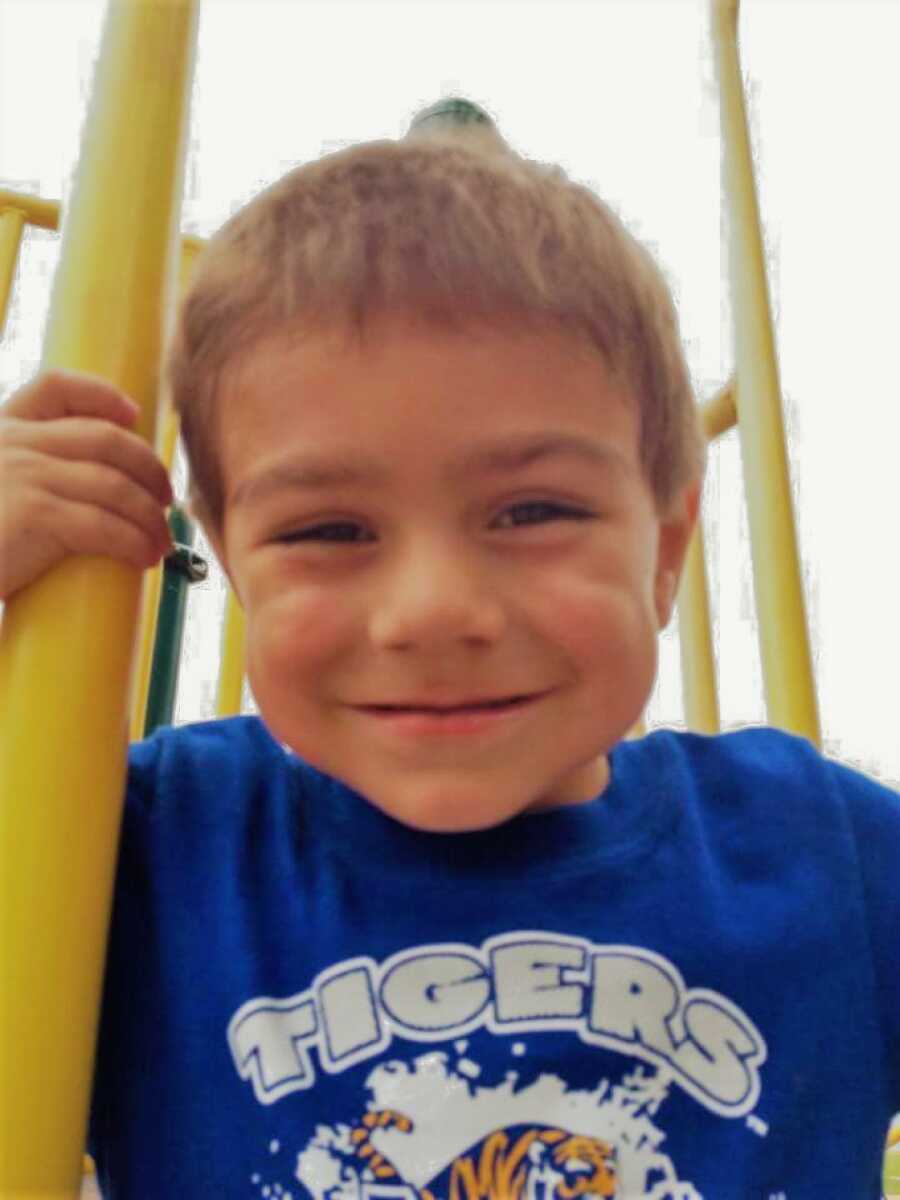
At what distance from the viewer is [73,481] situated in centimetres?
46

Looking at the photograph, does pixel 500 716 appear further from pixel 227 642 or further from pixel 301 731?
pixel 227 642

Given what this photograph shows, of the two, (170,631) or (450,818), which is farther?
(170,631)

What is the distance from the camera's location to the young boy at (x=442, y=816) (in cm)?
48

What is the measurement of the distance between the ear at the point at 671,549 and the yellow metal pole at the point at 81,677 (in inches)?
12.0

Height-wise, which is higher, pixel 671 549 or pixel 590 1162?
pixel 671 549

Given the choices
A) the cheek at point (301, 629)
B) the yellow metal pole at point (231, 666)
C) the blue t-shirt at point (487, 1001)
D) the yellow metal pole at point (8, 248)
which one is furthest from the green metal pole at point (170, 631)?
the cheek at point (301, 629)

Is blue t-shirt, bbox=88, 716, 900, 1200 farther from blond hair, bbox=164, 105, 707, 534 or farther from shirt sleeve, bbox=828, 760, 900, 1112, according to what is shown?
blond hair, bbox=164, 105, 707, 534

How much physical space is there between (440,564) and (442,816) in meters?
0.13

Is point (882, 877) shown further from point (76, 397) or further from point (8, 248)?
point (8, 248)

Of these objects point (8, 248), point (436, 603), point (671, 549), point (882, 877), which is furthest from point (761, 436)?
point (8, 248)

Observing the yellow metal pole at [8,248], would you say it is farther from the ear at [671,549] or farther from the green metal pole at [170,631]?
the ear at [671,549]

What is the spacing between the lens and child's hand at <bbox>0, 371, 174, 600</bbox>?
44cm

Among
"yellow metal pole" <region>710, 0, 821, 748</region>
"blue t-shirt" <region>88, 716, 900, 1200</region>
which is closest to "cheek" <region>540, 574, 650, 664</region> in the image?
"blue t-shirt" <region>88, 716, 900, 1200</region>

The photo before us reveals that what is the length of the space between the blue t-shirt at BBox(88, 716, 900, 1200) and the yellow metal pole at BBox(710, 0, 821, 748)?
239 millimetres
